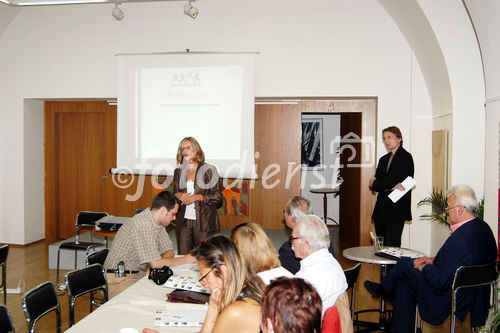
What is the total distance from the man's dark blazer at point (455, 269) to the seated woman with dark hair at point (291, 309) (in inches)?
80.4

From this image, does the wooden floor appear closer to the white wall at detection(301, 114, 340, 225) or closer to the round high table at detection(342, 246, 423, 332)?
the round high table at detection(342, 246, 423, 332)

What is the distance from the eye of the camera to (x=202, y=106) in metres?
6.23

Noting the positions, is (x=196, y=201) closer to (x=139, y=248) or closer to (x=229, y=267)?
(x=139, y=248)

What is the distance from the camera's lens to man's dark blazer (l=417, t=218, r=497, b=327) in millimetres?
3156

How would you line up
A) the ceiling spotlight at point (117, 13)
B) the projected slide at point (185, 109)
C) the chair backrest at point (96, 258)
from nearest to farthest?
the chair backrest at point (96, 258) < the ceiling spotlight at point (117, 13) < the projected slide at point (185, 109)

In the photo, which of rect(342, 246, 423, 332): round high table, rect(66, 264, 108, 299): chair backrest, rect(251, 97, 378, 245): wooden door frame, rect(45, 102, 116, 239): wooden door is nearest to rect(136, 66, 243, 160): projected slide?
rect(251, 97, 378, 245): wooden door frame

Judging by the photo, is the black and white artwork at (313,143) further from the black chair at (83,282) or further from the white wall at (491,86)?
the black chair at (83,282)

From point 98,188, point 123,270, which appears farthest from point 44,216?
point 123,270

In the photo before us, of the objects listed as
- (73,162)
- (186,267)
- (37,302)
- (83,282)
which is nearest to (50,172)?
(73,162)

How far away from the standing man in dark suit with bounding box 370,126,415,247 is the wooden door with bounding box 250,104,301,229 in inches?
98.1

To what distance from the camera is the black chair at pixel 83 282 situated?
2795 mm

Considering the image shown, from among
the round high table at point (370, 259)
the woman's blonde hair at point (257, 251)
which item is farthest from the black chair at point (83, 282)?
the round high table at point (370, 259)

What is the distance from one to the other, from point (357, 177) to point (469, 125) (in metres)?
2.06

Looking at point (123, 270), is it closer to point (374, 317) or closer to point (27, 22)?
point (374, 317)
